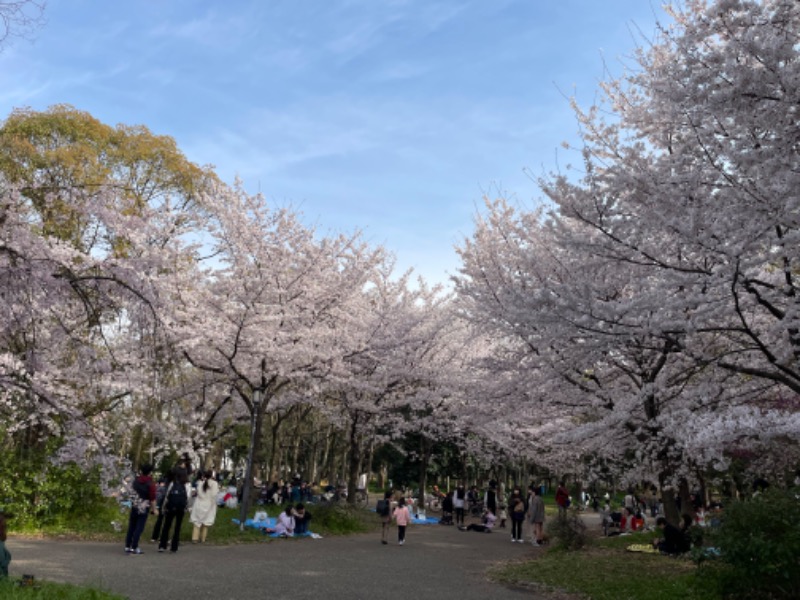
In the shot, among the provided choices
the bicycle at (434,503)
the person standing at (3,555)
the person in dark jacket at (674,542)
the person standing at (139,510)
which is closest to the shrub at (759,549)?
the person in dark jacket at (674,542)

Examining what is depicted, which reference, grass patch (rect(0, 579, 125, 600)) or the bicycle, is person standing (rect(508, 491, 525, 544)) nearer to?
the bicycle

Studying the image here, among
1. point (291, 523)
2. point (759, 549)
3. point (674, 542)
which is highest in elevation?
point (759, 549)

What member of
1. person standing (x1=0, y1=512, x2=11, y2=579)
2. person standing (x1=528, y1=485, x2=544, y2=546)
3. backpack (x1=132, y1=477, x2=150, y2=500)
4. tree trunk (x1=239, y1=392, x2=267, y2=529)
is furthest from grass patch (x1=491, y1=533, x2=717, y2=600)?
person standing (x1=0, y1=512, x2=11, y2=579)

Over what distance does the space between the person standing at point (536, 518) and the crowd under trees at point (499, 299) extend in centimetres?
196

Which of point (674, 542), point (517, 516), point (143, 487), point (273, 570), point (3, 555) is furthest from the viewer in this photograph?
point (517, 516)

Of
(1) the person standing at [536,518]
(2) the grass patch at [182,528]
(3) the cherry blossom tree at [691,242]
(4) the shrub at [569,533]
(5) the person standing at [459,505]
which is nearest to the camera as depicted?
(3) the cherry blossom tree at [691,242]

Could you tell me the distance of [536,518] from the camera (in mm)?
16516

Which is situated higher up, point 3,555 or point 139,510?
point 139,510

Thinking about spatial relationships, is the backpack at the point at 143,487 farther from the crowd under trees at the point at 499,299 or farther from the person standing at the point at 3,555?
the person standing at the point at 3,555

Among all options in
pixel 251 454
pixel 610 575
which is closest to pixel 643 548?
pixel 610 575

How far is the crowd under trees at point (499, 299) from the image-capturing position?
6.12m

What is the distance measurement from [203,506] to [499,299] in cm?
732

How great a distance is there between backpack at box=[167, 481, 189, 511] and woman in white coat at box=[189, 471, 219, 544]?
109 centimetres

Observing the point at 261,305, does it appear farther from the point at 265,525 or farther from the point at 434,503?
the point at 434,503
